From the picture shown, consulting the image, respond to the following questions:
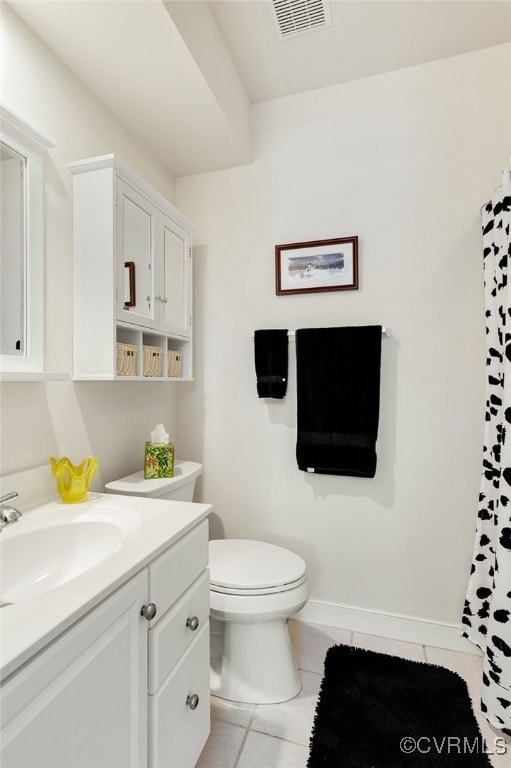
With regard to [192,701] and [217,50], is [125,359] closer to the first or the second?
[192,701]

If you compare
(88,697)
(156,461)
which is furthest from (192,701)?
(156,461)

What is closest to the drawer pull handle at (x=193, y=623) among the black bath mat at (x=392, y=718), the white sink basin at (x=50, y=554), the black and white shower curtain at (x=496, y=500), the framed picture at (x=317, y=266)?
the white sink basin at (x=50, y=554)


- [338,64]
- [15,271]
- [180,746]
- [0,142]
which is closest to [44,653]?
[180,746]

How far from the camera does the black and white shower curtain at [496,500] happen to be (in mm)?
1223

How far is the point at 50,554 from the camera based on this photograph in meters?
0.96

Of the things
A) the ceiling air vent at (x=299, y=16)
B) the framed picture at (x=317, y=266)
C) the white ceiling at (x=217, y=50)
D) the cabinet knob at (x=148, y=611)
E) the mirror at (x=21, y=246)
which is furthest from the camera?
the framed picture at (x=317, y=266)

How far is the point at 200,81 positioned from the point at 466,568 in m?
2.20

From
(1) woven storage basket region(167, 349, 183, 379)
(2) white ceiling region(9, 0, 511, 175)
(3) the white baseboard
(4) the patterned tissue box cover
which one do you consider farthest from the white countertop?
(2) white ceiling region(9, 0, 511, 175)

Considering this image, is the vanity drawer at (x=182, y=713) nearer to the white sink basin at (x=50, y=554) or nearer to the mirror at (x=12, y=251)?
the white sink basin at (x=50, y=554)

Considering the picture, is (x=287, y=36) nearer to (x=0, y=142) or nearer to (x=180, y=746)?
(x=0, y=142)

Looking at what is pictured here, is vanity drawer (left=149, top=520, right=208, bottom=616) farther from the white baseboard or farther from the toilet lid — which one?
the white baseboard

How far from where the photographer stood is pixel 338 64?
1.68 meters

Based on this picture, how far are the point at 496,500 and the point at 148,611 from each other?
132 centimetres

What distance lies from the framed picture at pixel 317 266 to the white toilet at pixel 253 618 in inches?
42.9
